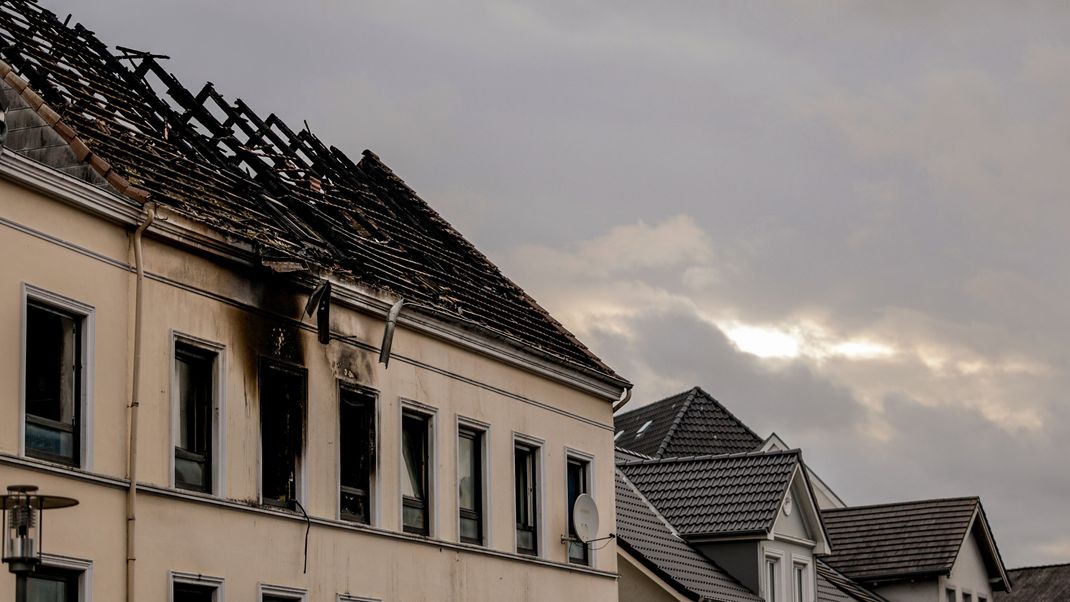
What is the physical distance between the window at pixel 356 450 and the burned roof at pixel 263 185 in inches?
58.2

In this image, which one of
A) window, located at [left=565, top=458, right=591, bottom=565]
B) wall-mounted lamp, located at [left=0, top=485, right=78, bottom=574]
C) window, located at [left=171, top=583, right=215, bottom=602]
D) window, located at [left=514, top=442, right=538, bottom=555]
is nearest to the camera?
wall-mounted lamp, located at [left=0, top=485, right=78, bottom=574]

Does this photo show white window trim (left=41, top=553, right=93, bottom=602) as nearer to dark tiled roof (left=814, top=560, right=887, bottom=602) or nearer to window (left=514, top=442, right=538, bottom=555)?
window (left=514, top=442, right=538, bottom=555)

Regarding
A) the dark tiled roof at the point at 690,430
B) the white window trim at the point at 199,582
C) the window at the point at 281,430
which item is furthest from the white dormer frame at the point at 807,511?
the white window trim at the point at 199,582

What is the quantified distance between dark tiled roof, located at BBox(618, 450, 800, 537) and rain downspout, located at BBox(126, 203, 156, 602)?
18742 mm

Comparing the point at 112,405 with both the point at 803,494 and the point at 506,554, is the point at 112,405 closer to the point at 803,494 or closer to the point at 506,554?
the point at 506,554

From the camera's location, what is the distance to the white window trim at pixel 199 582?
20219mm

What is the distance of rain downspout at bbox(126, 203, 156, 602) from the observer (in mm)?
19625

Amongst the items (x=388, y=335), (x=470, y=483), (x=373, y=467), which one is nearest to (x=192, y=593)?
(x=373, y=467)

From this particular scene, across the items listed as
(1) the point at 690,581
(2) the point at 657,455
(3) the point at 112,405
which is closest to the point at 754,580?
(1) the point at 690,581

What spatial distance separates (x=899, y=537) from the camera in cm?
4841

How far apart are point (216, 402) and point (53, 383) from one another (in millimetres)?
2574

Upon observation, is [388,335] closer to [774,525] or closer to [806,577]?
[774,525]

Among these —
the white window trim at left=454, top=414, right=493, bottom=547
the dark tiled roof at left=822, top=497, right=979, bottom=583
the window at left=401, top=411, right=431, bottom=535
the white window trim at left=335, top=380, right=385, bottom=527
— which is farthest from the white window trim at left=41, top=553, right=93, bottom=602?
the dark tiled roof at left=822, top=497, right=979, bottom=583

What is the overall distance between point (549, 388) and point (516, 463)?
135cm
